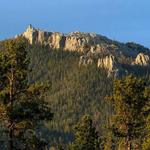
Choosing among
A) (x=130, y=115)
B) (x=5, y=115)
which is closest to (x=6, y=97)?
(x=5, y=115)

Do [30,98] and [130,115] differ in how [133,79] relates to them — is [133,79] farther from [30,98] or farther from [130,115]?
[30,98]

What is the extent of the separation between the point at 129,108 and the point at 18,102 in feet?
90.4

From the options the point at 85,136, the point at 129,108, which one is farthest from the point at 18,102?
the point at 85,136

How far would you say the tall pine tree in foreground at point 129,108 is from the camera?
86625 mm

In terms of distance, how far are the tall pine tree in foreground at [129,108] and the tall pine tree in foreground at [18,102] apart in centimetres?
2488

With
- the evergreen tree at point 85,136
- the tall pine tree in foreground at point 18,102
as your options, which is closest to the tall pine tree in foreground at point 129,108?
the evergreen tree at point 85,136

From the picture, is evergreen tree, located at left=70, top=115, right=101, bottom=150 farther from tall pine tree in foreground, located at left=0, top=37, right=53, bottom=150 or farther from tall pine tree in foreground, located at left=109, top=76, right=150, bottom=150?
tall pine tree in foreground, located at left=0, top=37, right=53, bottom=150

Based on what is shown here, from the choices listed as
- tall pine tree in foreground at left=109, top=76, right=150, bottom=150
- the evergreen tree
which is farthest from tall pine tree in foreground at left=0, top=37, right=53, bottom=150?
the evergreen tree

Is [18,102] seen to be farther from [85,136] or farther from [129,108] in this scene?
[85,136]

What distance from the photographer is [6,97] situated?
61.5 metres

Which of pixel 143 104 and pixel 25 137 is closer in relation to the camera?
pixel 25 137

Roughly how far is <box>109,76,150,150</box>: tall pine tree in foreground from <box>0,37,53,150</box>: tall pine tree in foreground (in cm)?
2488

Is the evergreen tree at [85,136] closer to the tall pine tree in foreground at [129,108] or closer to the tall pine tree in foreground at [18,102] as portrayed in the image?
the tall pine tree in foreground at [129,108]

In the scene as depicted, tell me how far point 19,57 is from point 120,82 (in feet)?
92.7
